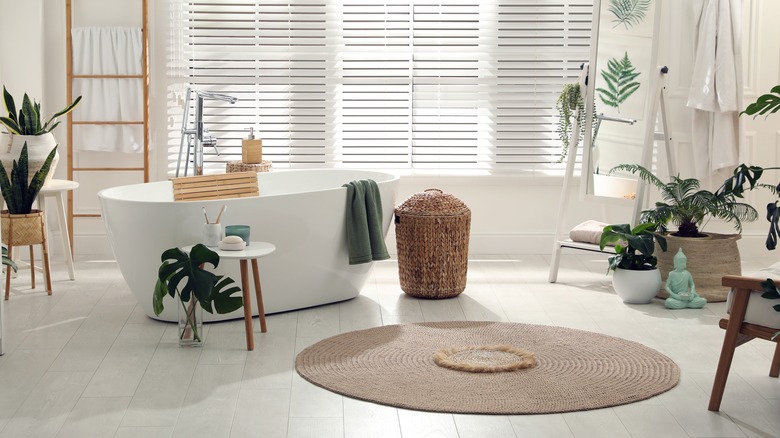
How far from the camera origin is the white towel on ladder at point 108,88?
6.27 meters

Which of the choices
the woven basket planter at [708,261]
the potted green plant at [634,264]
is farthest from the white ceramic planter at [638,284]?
the woven basket planter at [708,261]

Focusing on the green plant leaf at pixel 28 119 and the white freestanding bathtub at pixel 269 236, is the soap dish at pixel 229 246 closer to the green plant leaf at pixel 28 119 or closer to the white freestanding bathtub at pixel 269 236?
the white freestanding bathtub at pixel 269 236

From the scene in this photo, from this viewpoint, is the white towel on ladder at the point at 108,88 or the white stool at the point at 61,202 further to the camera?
the white towel on ladder at the point at 108,88

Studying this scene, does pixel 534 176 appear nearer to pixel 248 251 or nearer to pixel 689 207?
pixel 689 207

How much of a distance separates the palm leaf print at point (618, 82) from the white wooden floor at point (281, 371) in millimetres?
1076

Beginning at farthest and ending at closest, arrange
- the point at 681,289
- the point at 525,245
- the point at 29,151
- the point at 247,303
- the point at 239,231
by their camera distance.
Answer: the point at 525,245, the point at 29,151, the point at 681,289, the point at 239,231, the point at 247,303

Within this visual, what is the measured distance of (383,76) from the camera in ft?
21.4

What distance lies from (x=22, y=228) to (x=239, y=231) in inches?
60.8

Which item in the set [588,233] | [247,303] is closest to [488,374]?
[247,303]

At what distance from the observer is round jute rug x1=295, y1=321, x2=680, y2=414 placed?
3.49 meters

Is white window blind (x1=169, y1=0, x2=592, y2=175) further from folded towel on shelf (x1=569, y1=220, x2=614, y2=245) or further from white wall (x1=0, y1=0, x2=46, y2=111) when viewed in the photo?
folded towel on shelf (x1=569, y1=220, x2=614, y2=245)

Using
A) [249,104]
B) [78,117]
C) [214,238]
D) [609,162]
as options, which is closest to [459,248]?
[609,162]

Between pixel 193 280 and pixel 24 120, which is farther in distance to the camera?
pixel 24 120

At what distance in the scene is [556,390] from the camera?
3.62 m
